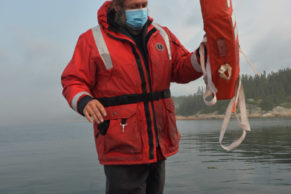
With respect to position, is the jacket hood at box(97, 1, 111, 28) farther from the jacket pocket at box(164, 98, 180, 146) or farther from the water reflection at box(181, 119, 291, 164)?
the water reflection at box(181, 119, 291, 164)

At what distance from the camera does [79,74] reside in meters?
3.30

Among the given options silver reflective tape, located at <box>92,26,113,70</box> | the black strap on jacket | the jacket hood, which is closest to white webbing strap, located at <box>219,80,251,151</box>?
the black strap on jacket

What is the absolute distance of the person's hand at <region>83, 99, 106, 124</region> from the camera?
9.67 ft

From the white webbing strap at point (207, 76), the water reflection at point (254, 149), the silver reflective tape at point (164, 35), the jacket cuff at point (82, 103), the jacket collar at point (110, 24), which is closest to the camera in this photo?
the jacket cuff at point (82, 103)

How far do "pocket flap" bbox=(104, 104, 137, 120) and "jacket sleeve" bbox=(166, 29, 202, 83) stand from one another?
84 cm

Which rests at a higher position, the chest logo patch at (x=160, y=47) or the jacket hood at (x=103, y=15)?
the jacket hood at (x=103, y=15)

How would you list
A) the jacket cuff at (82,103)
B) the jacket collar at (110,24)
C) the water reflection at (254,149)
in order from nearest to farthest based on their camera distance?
1. the jacket cuff at (82,103)
2. the jacket collar at (110,24)
3. the water reflection at (254,149)

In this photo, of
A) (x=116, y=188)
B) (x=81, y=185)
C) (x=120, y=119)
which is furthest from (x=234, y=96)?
(x=81, y=185)

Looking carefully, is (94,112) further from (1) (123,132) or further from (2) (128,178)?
(2) (128,178)

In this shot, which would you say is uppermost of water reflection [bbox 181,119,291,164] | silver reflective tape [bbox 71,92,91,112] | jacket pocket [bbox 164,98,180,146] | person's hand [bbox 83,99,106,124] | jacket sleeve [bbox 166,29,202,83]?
jacket sleeve [bbox 166,29,202,83]

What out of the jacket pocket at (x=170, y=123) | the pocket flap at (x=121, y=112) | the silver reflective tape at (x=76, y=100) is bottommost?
the jacket pocket at (x=170, y=123)

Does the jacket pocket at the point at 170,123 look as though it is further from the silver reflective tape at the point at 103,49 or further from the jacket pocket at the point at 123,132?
the silver reflective tape at the point at 103,49

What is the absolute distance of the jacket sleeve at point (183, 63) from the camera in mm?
3455

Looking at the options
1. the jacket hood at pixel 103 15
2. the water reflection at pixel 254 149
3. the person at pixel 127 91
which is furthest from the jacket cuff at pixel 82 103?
the water reflection at pixel 254 149
